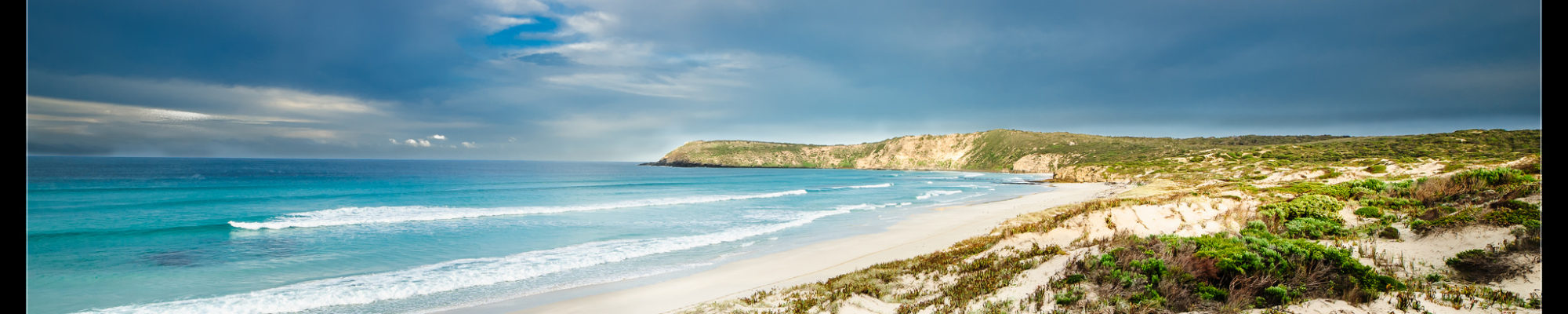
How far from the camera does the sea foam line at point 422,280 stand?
35.6 ft

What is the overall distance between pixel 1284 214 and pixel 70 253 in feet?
109

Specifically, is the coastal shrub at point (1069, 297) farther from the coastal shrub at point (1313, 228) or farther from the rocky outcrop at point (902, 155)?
the rocky outcrop at point (902, 155)

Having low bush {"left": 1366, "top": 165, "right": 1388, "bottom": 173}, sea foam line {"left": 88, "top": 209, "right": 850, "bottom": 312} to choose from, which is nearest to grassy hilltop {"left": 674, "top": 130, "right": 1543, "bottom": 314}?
sea foam line {"left": 88, "top": 209, "right": 850, "bottom": 312}

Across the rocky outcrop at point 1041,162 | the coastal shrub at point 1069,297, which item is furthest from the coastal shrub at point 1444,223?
the rocky outcrop at point 1041,162

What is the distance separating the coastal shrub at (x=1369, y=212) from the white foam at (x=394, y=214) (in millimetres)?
31600

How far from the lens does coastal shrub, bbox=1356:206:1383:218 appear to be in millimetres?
11148

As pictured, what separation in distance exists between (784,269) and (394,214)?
982 inches

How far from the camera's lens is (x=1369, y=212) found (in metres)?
11.3

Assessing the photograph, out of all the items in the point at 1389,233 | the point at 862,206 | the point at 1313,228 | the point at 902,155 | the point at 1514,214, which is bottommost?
the point at 862,206

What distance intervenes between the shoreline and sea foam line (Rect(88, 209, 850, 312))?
2.52 metres

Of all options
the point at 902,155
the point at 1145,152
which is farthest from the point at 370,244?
the point at 902,155

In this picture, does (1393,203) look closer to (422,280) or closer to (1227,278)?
(1227,278)

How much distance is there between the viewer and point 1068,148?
121625mm
